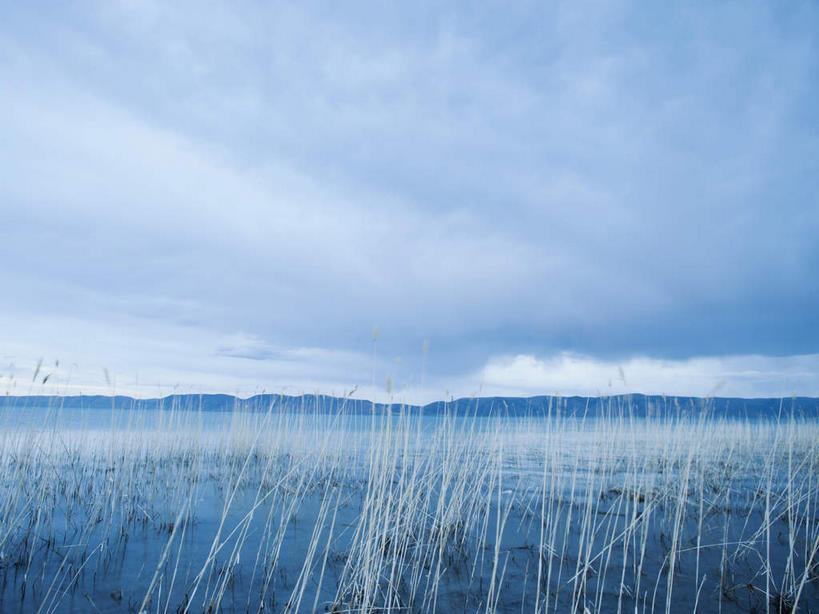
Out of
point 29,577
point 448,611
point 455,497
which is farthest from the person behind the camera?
point 455,497

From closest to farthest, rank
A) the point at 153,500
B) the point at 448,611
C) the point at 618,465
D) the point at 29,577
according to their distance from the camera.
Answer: the point at 448,611 < the point at 29,577 < the point at 153,500 < the point at 618,465

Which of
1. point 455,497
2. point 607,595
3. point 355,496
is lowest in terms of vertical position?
point 355,496

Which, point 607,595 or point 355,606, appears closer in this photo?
point 355,606

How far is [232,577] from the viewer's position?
3.33 meters

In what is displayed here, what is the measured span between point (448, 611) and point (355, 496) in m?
3.75

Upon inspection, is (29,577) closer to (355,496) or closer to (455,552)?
(455,552)

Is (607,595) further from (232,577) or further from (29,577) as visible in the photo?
(29,577)

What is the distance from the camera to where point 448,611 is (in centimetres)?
304

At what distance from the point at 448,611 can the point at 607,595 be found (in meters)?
1.27

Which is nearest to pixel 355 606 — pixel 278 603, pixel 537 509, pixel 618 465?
pixel 278 603

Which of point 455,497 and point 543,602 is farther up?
point 455,497

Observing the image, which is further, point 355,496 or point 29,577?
point 355,496

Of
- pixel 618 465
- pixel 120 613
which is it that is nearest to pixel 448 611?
pixel 120 613

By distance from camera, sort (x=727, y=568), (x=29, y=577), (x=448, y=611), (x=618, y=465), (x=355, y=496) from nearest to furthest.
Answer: (x=448, y=611) → (x=29, y=577) → (x=727, y=568) → (x=355, y=496) → (x=618, y=465)
